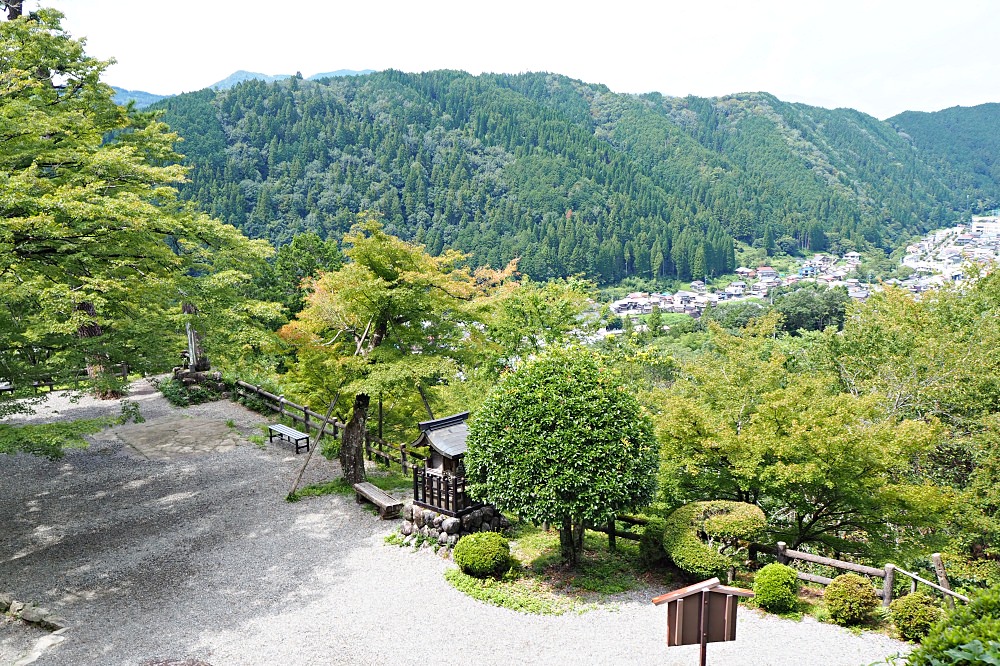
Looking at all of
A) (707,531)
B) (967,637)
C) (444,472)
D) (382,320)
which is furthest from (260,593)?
(967,637)

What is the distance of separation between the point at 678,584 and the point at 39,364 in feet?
35.4

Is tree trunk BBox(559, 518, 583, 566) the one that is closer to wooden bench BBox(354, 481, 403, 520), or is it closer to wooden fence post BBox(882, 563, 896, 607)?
wooden bench BBox(354, 481, 403, 520)

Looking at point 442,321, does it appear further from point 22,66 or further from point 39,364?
point 22,66

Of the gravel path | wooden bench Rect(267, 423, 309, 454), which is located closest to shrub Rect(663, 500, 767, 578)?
the gravel path

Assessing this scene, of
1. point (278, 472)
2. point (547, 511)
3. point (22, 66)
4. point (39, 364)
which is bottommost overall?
point (278, 472)

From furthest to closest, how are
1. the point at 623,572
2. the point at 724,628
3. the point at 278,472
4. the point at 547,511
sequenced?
1. the point at 278,472
2. the point at 623,572
3. the point at 547,511
4. the point at 724,628

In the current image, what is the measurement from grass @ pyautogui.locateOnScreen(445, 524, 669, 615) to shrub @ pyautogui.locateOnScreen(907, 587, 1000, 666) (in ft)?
17.6

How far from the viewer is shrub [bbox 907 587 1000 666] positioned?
382cm

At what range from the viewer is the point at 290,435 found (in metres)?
16.4

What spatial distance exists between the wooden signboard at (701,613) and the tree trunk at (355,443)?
8696 mm

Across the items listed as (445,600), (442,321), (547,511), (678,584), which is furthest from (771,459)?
(442,321)

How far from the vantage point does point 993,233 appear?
194 meters

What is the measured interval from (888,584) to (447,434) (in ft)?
23.3

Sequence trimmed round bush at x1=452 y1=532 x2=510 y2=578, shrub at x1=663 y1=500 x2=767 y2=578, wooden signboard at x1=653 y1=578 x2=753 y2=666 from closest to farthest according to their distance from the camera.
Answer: wooden signboard at x1=653 y1=578 x2=753 y2=666
shrub at x1=663 y1=500 x2=767 y2=578
trimmed round bush at x1=452 y1=532 x2=510 y2=578
